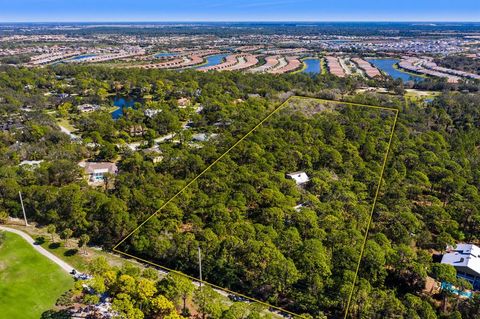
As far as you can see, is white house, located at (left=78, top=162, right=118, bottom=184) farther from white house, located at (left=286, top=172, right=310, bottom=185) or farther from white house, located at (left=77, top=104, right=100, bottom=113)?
white house, located at (left=77, top=104, right=100, bottom=113)

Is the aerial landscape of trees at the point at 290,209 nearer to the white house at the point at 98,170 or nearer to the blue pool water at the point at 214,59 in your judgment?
the white house at the point at 98,170

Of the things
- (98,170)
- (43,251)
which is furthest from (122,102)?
(43,251)

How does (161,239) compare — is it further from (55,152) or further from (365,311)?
(55,152)

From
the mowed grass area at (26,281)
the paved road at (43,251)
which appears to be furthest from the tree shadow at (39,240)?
the mowed grass area at (26,281)

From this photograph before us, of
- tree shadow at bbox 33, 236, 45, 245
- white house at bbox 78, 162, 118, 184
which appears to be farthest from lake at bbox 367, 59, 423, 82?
tree shadow at bbox 33, 236, 45, 245

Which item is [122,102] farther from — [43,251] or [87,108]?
[43,251]

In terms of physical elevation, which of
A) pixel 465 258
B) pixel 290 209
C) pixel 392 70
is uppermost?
pixel 392 70
